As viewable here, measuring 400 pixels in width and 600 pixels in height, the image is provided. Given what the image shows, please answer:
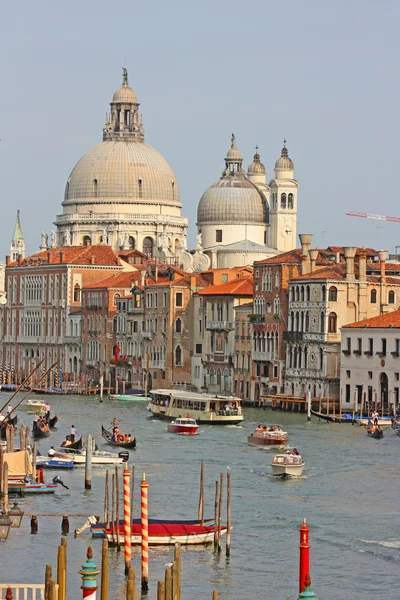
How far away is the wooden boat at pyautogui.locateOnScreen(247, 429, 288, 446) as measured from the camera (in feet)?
144

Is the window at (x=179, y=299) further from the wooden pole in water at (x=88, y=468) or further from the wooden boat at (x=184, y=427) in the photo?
the wooden pole in water at (x=88, y=468)

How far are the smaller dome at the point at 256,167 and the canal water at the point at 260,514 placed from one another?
159ft

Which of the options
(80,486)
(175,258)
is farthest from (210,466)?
(175,258)

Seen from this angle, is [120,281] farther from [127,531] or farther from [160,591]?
[160,591]

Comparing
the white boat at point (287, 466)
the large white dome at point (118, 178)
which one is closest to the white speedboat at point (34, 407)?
the white boat at point (287, 466)

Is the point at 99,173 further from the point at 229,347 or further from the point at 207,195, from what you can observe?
the point at 229,347

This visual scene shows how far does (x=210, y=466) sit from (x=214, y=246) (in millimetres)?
50741

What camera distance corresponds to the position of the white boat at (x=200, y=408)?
5262cm

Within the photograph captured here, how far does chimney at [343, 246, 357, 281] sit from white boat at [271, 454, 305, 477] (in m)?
21.4

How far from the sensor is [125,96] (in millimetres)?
102625

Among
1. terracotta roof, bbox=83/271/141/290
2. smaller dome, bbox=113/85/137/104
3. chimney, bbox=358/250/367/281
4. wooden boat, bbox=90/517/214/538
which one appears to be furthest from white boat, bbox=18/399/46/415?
smaller dome, bbox=113/85/137/104

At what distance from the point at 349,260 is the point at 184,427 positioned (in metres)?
12.1

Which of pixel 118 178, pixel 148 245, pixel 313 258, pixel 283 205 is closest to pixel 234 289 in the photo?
pixel 313 258

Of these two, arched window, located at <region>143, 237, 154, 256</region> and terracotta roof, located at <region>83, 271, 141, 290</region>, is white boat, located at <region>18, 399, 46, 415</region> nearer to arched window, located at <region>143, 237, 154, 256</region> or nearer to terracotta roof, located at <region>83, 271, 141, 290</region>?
terracotta roof, located at <region>83, 271, 141, 290</region>
